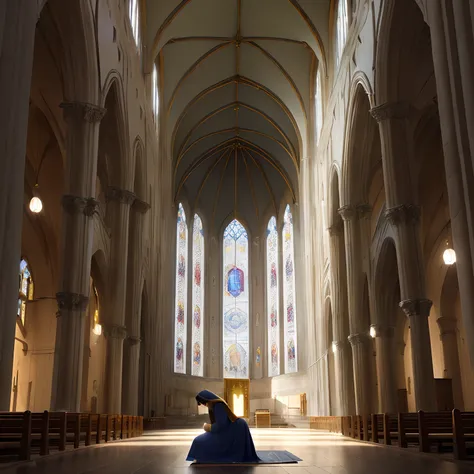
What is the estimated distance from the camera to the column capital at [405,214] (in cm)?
1458

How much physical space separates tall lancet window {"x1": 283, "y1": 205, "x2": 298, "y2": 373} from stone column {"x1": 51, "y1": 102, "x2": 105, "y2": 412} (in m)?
22.2

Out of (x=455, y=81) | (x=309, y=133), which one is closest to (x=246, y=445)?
(x=455, y=81)

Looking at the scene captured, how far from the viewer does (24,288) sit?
77.5 feet

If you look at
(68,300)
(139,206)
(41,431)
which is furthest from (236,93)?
(41,431)

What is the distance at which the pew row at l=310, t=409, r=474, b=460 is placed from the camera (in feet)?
28.5

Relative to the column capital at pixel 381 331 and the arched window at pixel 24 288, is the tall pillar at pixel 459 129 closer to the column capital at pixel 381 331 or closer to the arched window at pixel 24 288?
the column capital at pixel 381 331

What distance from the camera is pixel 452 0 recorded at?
32.1 feet

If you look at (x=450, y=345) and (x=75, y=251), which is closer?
(x=75, y=251)

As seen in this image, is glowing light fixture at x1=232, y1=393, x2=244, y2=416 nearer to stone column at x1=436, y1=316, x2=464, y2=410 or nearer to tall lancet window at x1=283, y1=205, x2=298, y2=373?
tall lancet window at x1=283, y1=205, x2=298, y2=373

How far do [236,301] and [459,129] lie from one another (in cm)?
3083

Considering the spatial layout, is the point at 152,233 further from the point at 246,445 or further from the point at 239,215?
the point at 246,445

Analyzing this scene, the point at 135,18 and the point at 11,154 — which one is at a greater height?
the point at 135,18

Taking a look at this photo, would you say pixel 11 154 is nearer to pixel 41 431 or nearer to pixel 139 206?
pixel 41 431

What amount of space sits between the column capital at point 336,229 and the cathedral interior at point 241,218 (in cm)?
5
